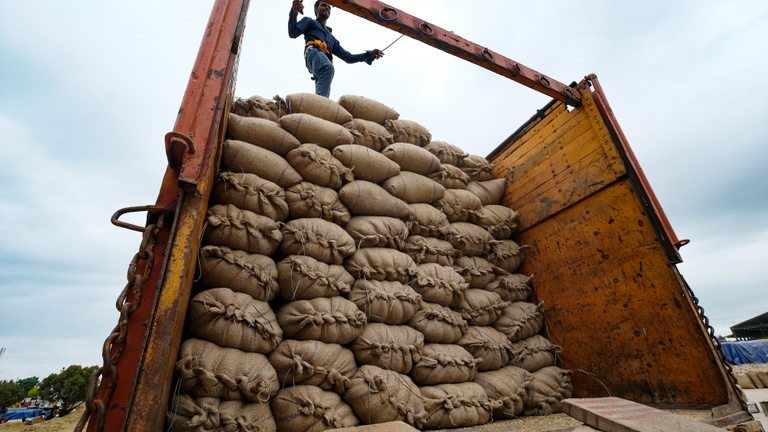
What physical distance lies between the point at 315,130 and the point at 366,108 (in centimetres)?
60

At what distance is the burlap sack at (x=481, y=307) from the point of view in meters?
2.25

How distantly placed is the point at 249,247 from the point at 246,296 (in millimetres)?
254

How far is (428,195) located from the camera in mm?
2549

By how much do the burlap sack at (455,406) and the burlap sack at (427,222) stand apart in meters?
0.99

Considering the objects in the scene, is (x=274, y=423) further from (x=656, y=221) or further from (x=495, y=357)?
(x=656, y=221)

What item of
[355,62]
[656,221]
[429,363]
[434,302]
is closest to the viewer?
[429,363]

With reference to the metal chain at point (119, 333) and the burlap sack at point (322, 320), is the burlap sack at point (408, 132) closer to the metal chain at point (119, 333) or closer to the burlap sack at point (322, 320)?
the burlap sack at point (322, 320)

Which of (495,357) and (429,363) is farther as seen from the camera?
(495,357)

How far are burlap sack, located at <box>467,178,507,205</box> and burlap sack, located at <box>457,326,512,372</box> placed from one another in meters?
1.20

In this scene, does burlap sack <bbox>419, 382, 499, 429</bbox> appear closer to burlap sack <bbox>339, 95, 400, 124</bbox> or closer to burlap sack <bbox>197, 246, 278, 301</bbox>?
burlap sack <bbox>197, 246, 278, 301</bbox>

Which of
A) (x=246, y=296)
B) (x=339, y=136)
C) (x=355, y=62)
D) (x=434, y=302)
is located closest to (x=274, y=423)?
(x=246, y=296)

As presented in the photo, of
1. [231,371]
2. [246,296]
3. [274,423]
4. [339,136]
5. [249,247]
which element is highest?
[339,136]

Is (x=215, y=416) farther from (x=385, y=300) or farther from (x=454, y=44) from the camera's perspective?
(x=454, y=44)

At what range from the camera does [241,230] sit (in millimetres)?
1648
